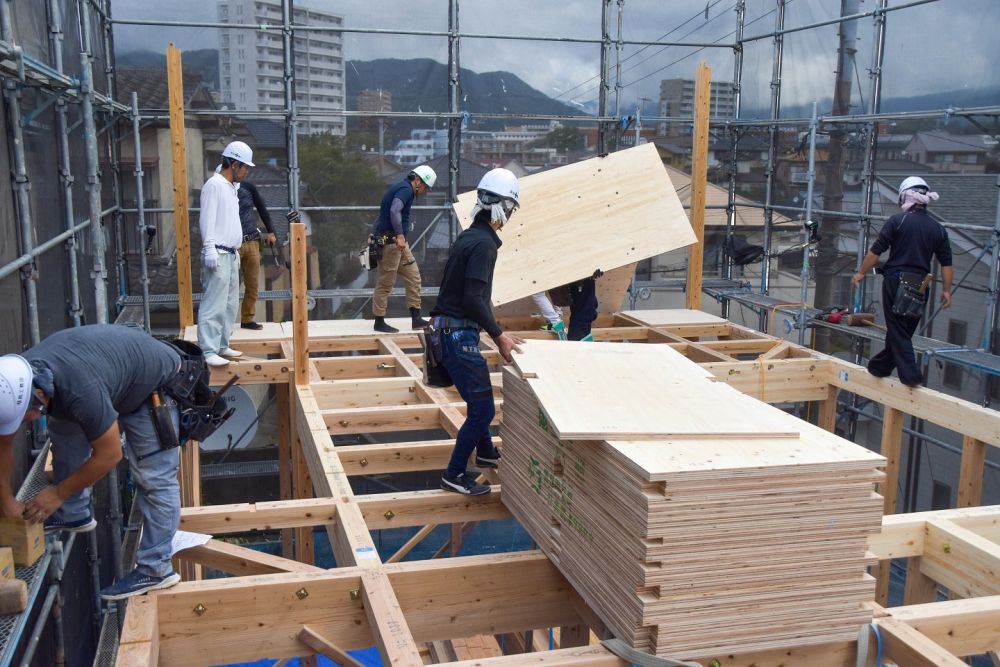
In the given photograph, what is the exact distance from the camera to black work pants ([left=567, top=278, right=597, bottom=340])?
8367 mm

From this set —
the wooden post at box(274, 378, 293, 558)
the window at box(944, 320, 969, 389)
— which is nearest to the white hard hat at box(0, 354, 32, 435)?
the wooden post at box(274, 378, 293, 558)

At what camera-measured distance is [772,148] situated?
1200 cm

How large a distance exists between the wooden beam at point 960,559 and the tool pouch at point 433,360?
241 cm

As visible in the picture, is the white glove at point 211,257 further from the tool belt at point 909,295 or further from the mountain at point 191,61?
the tool belt at point 909,295

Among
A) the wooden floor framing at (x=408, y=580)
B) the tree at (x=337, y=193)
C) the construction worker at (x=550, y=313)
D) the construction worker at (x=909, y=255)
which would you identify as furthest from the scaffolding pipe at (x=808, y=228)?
the tree at (x=337, y=193)

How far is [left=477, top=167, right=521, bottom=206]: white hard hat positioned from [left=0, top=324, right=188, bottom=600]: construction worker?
1598 mm

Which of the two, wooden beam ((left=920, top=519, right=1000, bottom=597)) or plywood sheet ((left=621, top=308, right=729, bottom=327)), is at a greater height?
plywood sheet ((left=621, top=308, right=729, bottom=327))

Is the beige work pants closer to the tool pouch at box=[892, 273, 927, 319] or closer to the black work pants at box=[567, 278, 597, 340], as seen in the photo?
the black work pants at box=[567, 278, 597, 340]

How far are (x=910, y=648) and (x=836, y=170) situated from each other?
26.7 ft

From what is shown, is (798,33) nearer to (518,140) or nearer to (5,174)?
(518,140)

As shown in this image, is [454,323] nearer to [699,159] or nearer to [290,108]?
[699,159]

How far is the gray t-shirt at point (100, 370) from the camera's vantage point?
326 centimetres

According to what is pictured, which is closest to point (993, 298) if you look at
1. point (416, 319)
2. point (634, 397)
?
point (416, 319)

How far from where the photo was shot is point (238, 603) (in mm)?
3738
